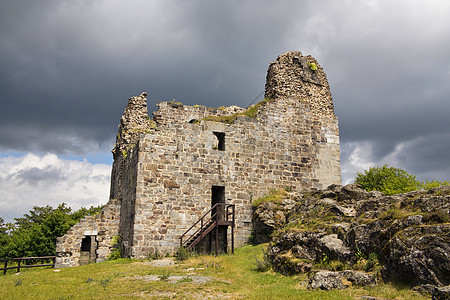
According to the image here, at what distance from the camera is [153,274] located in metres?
12.0

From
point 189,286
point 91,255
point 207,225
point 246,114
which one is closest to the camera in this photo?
point 189,286

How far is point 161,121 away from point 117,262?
297 inches

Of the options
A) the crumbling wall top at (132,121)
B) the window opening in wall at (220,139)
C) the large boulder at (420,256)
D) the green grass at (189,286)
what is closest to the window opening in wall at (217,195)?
the window opening in wall at (220,139)

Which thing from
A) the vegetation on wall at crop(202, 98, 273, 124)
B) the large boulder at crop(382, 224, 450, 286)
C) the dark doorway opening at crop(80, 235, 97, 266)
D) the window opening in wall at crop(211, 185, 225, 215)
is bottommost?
the dark doorway opening at crop(80, 235, 97, 266)

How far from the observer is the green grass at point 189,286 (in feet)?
26.5

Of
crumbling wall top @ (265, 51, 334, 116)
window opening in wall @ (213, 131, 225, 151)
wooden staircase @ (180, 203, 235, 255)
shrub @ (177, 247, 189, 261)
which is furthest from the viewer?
crumbling wall top @ (265, 51, 334, 116)

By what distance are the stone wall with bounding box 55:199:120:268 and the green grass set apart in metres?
4.53

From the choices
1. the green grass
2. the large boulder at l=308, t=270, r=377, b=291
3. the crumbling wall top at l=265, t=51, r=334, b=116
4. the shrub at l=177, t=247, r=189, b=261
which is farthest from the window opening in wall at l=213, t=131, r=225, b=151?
the large boulder at l=308, t=270, r=377, b=291

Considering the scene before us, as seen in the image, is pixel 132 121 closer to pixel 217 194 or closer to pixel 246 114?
pixel 246 114

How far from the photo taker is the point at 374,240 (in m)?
9.27

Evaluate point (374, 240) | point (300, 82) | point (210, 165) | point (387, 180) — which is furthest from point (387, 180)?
point (374, 240)

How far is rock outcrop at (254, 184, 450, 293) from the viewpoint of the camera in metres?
7.43

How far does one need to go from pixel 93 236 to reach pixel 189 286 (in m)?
11.5

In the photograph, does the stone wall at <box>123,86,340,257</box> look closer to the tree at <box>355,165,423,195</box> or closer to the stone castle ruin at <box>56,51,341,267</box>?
the stone castle ruin at <box>56,51,341,267</box>
